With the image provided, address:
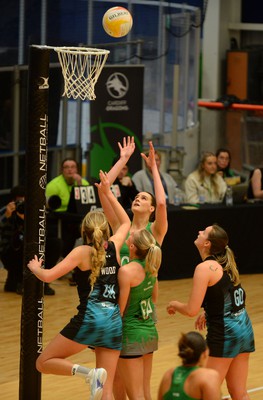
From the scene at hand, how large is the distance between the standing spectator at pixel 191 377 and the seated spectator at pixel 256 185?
29.9ft

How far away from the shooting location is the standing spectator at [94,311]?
7.39m

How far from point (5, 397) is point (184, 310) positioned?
8.05 feet

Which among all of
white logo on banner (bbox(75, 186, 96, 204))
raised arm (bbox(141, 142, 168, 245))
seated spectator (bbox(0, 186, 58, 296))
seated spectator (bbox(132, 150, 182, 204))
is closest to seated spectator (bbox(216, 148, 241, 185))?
seated spectator (bbox(132, 150, 182, 204))

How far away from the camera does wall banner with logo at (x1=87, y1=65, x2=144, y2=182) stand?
15430mm

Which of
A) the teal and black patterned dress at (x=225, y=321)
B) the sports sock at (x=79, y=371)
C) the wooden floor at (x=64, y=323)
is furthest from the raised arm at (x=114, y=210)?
the wooden floor at (x=64, y=323)

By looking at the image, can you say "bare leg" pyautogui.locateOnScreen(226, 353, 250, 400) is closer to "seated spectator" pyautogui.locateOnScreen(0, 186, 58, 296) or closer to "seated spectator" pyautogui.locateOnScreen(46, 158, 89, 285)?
"seated spectator" pyautogui.locateOnScreen(0, 186, 58, 296)

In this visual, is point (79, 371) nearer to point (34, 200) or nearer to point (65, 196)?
point (34, 200)

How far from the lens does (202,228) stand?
46.0ft

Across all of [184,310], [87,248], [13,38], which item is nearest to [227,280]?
[184,310]

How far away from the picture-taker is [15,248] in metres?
12.9

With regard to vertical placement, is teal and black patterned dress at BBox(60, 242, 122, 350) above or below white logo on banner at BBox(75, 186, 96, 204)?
below

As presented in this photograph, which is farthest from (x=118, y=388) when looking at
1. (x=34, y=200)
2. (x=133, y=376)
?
(x=34, y=200)

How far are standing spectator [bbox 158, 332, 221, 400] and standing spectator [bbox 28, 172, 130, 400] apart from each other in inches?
61.8

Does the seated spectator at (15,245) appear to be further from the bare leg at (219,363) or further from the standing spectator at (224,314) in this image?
the bare leg at (219,363)
